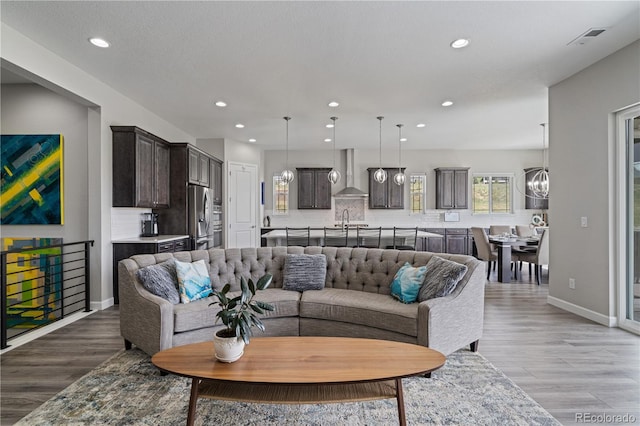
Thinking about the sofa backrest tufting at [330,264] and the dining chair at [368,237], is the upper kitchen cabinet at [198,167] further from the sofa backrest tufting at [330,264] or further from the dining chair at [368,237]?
the dining chair at [368,237]

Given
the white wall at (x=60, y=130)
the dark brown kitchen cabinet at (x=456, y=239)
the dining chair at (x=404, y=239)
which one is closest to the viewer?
the white wall at (x=60, y=130)

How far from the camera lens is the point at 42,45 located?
11.4ft

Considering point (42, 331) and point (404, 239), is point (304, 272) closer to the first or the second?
point (404, 239)

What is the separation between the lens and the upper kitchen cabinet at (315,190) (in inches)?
351

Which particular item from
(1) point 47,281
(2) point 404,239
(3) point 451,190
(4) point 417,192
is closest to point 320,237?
(2) point 404,239

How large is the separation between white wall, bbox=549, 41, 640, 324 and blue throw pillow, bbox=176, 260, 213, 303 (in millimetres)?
4223

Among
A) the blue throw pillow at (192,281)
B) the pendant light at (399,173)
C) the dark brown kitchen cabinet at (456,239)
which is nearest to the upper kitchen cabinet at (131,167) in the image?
the blue throw pillow at (192,281)

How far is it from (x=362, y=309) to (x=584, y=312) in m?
3.01

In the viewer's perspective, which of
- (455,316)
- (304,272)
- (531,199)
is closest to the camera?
(455,316)

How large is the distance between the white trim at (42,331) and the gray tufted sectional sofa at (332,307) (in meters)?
1.09

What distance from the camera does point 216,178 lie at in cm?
731

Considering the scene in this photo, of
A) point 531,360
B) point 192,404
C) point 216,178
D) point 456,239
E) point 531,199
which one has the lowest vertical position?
point 531,360

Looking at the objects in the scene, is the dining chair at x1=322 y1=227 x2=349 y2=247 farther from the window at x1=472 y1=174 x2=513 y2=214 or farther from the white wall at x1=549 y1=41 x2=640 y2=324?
the window at x1=472 y1=174 x2=513 y2=214

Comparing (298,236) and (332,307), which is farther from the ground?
(298,236)
